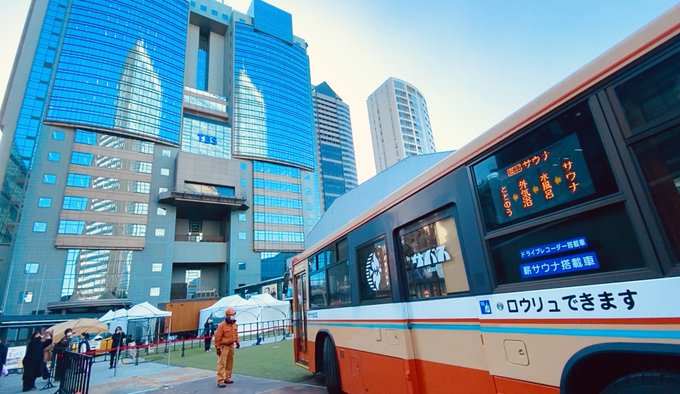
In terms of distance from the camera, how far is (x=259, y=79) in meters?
65.5

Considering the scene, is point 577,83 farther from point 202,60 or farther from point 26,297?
point 202,60

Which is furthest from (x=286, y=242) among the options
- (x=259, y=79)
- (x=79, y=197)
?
(x=259, y=79)

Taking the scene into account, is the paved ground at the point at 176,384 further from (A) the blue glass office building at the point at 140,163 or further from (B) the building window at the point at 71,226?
(B) the building window at the point at 71,226

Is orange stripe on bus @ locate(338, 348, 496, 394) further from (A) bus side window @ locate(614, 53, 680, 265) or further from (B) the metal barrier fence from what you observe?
(B) the metal barrier fence

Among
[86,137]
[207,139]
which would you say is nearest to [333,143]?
[207,139]

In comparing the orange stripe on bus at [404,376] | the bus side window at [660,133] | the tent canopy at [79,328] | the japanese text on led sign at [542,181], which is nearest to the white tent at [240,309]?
the tent canopy at [79,328]

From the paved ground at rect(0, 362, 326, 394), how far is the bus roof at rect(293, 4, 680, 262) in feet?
20.0

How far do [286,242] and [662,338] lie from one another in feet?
183

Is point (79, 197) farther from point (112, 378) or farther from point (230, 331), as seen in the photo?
point (230, 331)

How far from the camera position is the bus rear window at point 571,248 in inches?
75.1

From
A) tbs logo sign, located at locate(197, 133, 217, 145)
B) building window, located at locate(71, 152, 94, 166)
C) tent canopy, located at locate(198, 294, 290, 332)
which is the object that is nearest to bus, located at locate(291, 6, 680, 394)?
tent canopy, located at locate(198, 294, 290, 332)

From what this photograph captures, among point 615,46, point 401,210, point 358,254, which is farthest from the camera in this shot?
point 358,254

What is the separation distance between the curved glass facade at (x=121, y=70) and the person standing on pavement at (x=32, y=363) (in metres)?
43.2

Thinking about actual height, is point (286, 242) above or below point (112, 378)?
above
